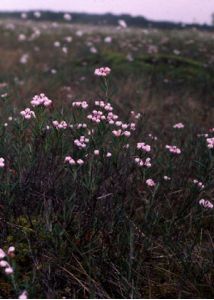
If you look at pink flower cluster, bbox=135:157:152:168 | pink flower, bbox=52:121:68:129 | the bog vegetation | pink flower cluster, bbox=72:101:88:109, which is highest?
pink flower cluster, bbox=72:101:88:109

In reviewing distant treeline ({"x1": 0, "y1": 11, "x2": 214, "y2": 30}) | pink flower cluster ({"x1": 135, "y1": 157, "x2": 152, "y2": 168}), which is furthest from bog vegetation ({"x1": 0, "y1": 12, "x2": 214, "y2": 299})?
distant treeline ({"x1": 0, "y1": 11, "x2": 214, "y2": 30})

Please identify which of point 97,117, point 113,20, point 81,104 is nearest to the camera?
point 97,117

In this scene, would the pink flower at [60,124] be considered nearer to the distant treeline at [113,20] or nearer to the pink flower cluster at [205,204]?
the pink flower cluster at [205,204]

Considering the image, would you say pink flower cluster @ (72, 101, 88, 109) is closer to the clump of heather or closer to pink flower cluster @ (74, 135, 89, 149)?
the clump of heather

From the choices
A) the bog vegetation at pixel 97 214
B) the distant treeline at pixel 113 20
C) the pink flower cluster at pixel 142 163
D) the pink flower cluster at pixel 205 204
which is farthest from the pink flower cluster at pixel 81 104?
the distant treeline at pixel 113 20

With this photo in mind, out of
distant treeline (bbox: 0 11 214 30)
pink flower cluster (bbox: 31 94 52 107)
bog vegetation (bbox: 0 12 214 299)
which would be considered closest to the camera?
bog vegetation (bbox: 0 12 214 299)

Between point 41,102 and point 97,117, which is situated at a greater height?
point 41,102

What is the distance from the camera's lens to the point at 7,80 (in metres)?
8.48

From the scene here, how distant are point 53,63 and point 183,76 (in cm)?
304

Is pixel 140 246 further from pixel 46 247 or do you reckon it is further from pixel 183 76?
pixel 183 76

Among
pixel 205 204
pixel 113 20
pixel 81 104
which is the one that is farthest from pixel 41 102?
pixel 113 20

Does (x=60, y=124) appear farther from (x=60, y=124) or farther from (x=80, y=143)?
(x=80, y=143)

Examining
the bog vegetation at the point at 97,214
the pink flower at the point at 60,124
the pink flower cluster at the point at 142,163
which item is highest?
the pink flower at the point at 60,124

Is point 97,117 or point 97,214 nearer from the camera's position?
point 97,214
